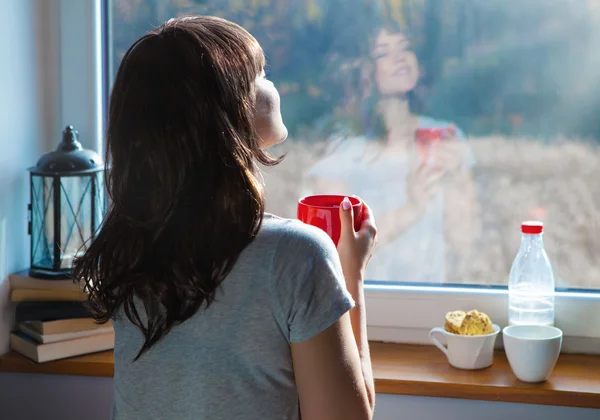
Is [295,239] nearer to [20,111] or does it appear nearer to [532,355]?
[532,355]

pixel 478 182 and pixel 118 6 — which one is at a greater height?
pixel 118 6

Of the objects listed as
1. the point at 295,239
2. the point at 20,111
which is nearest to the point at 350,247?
the point at 295,239

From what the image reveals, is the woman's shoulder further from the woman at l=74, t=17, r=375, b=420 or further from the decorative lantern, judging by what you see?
the decorative lantern

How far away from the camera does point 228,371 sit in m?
0.84

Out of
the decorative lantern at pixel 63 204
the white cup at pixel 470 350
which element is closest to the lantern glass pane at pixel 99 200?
the decorative lantern at pixel 63 204

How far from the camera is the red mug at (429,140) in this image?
4.92 ft

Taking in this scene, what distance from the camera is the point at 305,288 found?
82 cm

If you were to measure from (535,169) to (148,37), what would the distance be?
2.90 feet

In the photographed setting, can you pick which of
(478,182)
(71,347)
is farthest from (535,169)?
(71,347)

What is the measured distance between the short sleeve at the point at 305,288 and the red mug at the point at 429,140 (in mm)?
726

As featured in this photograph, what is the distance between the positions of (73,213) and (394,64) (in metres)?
0.68

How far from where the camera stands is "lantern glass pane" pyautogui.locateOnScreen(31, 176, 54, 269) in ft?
4.91

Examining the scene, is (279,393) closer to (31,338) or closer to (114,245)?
(114,245)

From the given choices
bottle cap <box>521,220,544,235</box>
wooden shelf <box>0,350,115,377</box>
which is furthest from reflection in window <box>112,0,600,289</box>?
wooden shelf <box>0,350,115,377</box>
